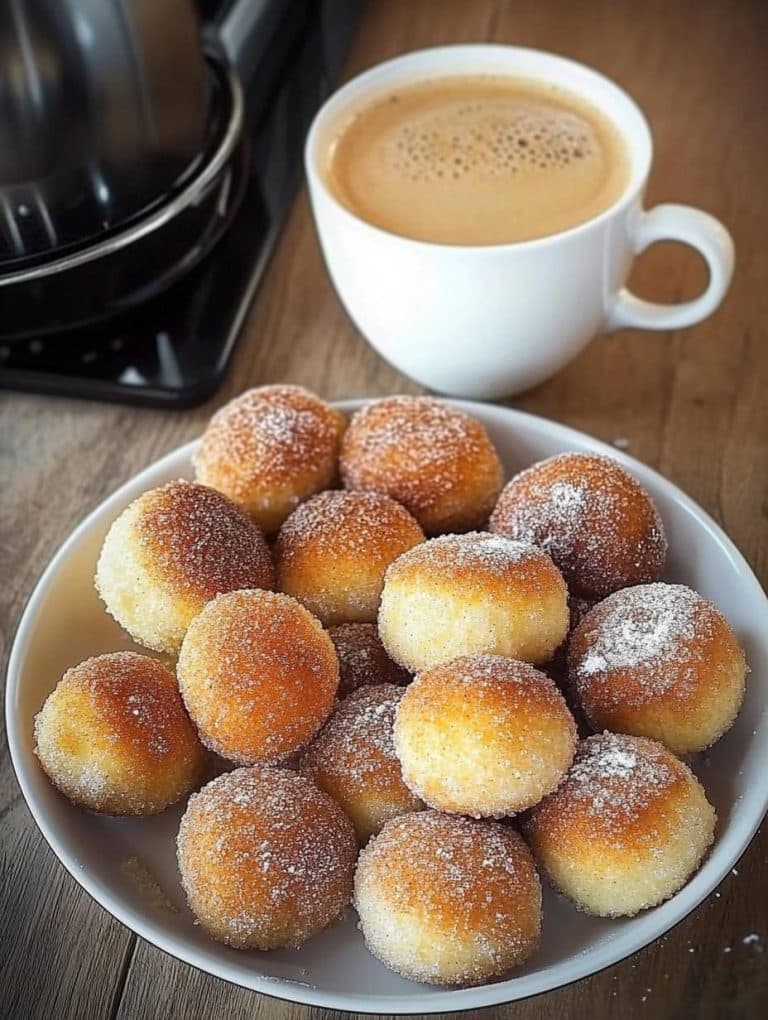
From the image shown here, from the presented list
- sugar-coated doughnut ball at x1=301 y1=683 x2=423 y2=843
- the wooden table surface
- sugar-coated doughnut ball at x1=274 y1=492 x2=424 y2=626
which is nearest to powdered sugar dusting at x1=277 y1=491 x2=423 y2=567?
sugar-coated doughnut ball at x1=274 y1=492 x2=424 y2=626

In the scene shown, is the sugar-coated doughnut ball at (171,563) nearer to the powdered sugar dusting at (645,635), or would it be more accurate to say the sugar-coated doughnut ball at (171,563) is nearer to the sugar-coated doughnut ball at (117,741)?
the sugar-coated doughnut ball at (117,741)

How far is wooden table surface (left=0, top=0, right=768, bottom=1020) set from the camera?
550 millimetres

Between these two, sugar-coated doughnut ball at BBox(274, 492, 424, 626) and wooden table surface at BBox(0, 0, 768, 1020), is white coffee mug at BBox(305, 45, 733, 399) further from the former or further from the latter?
sugar-coated doughnut ball at BBox(274, 492, 424, 626)

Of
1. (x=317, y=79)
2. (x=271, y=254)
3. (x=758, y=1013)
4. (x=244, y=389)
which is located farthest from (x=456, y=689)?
(x=317, y=79)

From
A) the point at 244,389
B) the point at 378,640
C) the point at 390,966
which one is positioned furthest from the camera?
the point at 244,389

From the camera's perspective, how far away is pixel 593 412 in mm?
862

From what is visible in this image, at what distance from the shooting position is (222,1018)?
1.78 ft

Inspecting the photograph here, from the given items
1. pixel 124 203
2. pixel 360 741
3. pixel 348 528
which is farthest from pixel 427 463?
pixel 124 203

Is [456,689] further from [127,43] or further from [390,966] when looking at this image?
[127,43]

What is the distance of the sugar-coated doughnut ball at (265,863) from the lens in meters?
0.50

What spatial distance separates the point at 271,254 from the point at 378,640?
462 millimetres

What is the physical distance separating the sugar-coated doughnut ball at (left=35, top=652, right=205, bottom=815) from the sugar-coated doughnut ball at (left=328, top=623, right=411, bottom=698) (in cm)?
9

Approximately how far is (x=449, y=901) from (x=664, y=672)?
16 centimetres

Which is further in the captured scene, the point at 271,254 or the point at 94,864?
the point at 271,254
